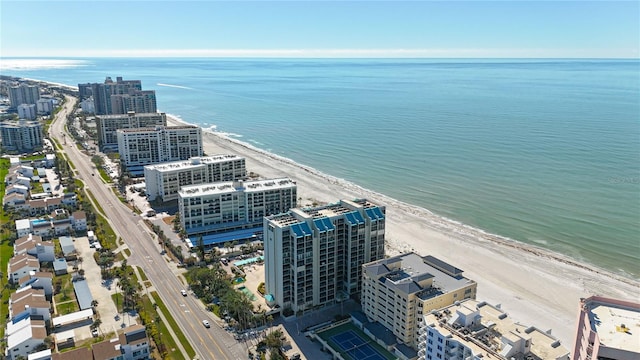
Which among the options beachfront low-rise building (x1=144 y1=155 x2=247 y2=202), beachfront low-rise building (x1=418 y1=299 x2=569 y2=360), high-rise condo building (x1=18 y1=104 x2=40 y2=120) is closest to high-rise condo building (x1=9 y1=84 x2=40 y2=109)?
high-rise condo building (x1=18 y1=104 x2=40 y2=120)

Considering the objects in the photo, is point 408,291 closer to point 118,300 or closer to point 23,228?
point 118,300

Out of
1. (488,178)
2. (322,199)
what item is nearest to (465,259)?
(322,199)

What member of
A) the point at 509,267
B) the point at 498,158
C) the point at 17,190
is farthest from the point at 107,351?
the point at 498,158

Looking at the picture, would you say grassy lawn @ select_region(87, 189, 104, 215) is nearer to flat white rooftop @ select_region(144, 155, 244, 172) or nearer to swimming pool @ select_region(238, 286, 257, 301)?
flat white rooftop @ select_region(144, 155, 244, 172)

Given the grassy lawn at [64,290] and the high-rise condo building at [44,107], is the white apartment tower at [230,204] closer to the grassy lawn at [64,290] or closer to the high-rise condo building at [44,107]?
the grassy lawn at [64,290]

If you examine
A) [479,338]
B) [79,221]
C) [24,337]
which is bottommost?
[24,337]

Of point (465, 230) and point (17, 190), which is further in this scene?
point (17, 190)
